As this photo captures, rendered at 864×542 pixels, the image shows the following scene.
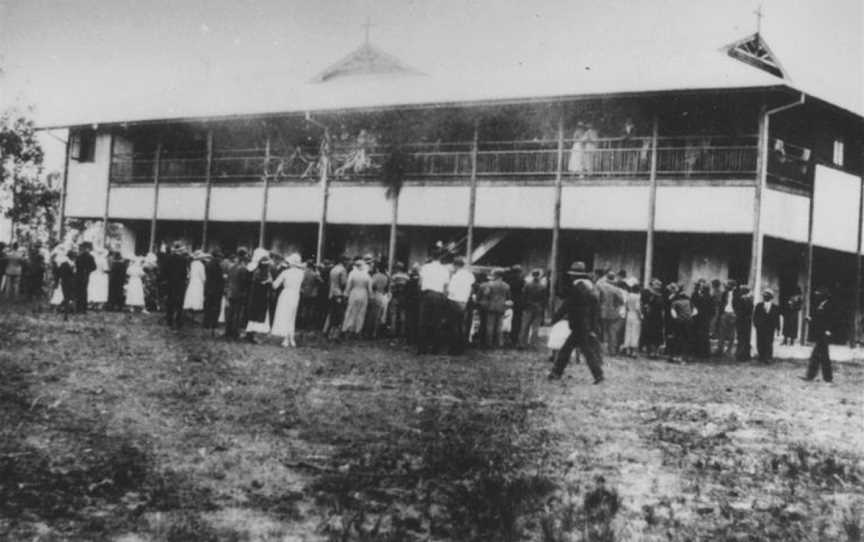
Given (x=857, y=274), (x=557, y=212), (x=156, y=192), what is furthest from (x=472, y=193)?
(x=156, y=192)

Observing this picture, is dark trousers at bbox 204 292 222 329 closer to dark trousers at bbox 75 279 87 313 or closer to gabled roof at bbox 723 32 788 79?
dark trousers at bbox 75 279 87 313

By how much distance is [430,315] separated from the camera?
597 inches

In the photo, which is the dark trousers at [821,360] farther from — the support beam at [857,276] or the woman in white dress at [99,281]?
the woman in white dress at [99,281]

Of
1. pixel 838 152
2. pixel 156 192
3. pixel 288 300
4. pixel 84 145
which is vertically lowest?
pixel 288 300

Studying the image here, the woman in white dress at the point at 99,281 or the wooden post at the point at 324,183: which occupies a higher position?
the wooden post at the point at 324,183

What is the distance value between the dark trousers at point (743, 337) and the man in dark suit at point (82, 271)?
1295cm

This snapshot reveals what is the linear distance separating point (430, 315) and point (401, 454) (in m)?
8.14

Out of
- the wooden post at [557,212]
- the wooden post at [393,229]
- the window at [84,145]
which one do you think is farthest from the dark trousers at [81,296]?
the window at [84,145]

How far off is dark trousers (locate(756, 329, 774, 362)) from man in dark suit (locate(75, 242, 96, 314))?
1337cm

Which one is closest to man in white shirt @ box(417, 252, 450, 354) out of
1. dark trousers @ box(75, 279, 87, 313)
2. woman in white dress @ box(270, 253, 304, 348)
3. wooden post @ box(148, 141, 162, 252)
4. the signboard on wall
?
woman in white dress @ box(270, 253, 304, 348)

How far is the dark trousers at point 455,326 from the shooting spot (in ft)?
49.9

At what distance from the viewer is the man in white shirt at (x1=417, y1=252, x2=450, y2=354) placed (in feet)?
49.5

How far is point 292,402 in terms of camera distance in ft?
30.2

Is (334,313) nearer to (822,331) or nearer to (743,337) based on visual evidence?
(743,337)
